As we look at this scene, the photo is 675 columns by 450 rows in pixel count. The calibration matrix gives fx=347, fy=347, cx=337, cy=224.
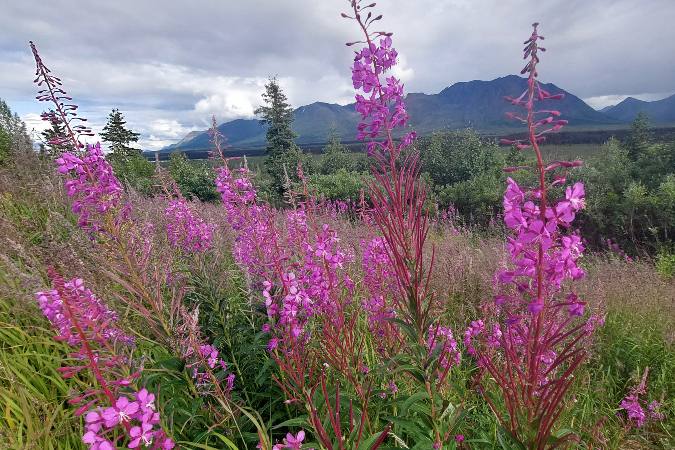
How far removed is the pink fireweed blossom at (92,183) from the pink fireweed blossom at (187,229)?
1.05 meters

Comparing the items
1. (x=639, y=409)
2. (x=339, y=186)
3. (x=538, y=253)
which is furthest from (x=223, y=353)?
(x=339, y=186)

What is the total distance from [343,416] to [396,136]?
1842 mm

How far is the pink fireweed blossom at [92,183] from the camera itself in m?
2.42

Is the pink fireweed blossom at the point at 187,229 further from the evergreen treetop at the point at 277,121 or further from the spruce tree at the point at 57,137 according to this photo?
the evergreen treetop at the point at 277,121

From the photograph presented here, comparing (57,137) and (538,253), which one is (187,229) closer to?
(57,137)

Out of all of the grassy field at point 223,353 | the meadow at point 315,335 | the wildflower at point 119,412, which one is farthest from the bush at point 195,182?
the wildflower at point 119,412

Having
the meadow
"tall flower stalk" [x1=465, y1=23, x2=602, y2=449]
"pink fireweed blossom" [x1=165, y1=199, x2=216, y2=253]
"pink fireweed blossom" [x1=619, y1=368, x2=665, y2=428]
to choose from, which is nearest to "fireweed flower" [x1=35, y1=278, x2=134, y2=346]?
the meadow

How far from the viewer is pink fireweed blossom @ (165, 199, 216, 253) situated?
3.73 m

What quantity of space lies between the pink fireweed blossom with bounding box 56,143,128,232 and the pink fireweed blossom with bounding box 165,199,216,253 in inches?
41.4

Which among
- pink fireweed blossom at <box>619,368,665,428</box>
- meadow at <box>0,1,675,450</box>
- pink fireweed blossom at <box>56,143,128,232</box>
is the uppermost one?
pink fireweed blossom at <box>56,143,128,232</box>

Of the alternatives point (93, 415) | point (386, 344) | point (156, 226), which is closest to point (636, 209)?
point (386, 344)

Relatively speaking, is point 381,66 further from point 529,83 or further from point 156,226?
point 156,226

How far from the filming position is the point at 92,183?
8.12ft

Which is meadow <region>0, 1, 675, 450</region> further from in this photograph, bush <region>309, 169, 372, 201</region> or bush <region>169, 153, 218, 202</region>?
bush <region>169, 153, 218, 202</region>
